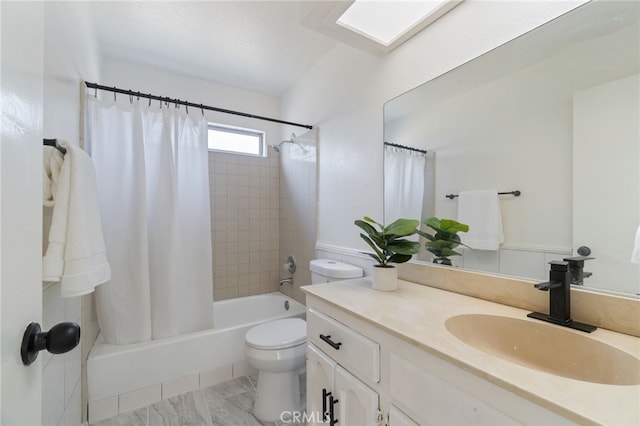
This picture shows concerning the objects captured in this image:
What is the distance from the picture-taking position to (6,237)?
396 mm

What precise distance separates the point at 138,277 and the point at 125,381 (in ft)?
2.00

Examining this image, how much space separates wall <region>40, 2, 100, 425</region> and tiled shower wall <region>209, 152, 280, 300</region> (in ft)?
3.52

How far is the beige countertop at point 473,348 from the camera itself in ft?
1.63

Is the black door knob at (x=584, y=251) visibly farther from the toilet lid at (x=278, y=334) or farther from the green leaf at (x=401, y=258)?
the toilet lid at (x=278, y=334)

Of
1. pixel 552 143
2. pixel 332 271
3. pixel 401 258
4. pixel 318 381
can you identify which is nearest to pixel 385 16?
pixel 552 143

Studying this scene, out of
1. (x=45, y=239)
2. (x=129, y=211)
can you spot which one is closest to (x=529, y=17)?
(x=45, y=239)

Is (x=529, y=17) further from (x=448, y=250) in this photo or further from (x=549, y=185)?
(x=448, y=250)

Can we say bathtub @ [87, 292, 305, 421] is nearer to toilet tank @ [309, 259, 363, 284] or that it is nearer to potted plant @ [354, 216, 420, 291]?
toilet tank @ [309, 259, 363, 284]

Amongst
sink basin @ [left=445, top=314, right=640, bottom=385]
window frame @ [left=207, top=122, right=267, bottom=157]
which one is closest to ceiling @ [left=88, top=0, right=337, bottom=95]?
window frame @ [left=207, top=122, right=267, bottom=157]

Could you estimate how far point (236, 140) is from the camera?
9.11 feet

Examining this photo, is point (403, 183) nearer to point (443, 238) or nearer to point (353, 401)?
point (443, 238)

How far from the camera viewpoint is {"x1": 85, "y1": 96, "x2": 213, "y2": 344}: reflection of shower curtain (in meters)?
1.73

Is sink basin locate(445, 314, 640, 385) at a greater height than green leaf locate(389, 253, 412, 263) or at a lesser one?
lesser

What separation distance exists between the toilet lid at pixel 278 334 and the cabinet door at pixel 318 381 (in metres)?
0.40
